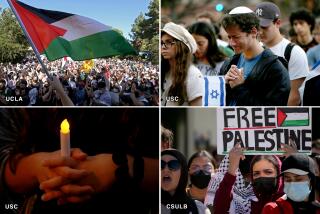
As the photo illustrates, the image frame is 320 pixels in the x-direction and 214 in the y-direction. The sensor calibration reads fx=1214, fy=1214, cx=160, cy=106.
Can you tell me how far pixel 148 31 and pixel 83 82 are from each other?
76 cm

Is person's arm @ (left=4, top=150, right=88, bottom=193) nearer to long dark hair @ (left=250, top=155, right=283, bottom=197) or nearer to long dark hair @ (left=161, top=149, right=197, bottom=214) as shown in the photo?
long dark hair @ (left=161, top=149, right=197, bottom=214)

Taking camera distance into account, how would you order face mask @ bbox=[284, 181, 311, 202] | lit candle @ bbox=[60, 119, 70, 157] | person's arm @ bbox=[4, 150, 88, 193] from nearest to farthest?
lit candle @ bbox=[60, 119, 70, 157], face mask @ bbox=[284, 181, 311, 202], person's arm @ bbox=[4, 150, 88, 193]

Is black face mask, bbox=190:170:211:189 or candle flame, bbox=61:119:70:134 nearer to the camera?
candle flame, bbox=61:119:70:134

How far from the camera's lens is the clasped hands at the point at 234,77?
1116cm

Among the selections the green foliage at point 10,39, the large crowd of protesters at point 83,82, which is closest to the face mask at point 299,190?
the large crowd of protesters at point 83,82

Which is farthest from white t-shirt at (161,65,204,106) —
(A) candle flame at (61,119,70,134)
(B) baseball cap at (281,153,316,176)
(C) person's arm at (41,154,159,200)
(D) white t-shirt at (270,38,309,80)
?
(B) baseball cap at (281,153,316,176)

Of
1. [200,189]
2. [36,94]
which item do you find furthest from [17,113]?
[200,189]

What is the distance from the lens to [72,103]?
11.2 metres

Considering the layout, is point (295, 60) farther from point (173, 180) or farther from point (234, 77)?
point (173, 180)

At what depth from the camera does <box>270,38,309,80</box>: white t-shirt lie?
36.5ft

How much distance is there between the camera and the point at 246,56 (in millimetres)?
11164

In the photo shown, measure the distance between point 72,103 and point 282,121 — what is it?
76.3 inches

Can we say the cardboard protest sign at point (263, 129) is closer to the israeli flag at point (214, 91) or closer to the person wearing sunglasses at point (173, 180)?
the israeli flag at point (214, 91)

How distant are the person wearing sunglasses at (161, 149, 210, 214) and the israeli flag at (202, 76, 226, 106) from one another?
0.56 metres
